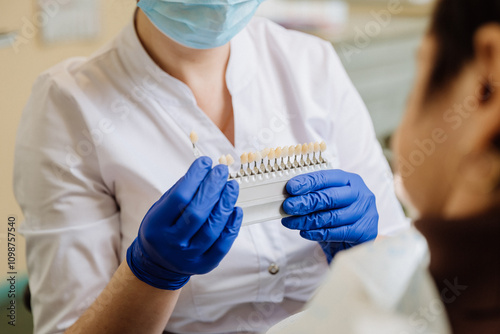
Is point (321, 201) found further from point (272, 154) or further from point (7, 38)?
point (7, 38)

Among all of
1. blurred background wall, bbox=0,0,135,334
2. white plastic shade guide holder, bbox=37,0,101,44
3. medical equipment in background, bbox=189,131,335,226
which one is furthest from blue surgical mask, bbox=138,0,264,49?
white plastic shade guide holder, bbox=37,0,101,44

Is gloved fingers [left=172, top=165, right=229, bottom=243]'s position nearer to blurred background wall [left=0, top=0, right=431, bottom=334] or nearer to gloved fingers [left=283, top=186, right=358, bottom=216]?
gloved fingers [left=283, top=186, right=358, bottom=216]

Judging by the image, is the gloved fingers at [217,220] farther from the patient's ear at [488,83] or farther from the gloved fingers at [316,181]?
the patient's ear at [488,83]

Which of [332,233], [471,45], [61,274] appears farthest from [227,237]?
[471,45]

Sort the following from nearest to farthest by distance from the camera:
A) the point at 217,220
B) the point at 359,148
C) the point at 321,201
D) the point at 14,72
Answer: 1. the point at 217,220
2. the point at 321,201
3. the point at 359,148
4. the point at 14,72

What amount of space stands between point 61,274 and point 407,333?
619mm

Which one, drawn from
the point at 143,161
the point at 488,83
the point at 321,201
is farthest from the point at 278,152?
the point at 488,83

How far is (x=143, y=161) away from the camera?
1.00 m

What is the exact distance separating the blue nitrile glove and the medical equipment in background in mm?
25

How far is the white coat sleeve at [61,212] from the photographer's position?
0.96 m

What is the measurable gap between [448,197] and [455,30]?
21 cm

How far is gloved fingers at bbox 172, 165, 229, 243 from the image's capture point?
80cm

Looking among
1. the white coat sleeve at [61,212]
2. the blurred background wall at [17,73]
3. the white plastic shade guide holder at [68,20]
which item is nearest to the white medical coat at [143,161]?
the white coat sleeve at [61,212]

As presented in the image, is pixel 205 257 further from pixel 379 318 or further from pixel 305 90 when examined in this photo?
pixel 305 90
